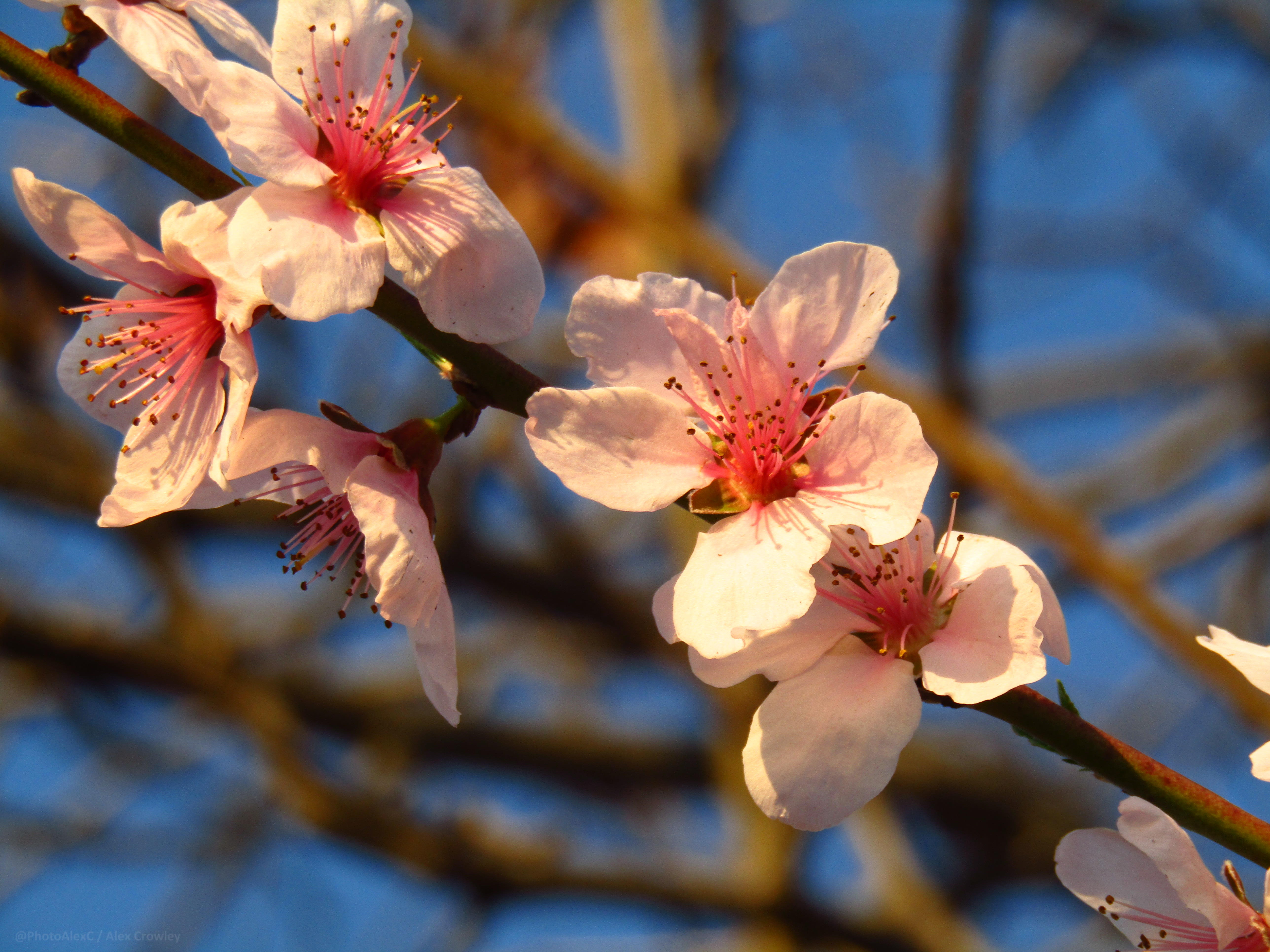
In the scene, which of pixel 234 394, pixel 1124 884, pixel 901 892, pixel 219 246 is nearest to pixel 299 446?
pixel 234 394

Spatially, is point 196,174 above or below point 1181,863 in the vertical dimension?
above

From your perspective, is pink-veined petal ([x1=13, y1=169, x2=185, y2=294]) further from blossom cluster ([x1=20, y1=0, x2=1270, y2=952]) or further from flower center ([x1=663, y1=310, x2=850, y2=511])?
flower center ([x1=663, y1=310, x2=850, y2=511])

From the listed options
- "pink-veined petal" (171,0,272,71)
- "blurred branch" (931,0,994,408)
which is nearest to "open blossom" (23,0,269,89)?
"pink-veined petal" (171,0,272,71)

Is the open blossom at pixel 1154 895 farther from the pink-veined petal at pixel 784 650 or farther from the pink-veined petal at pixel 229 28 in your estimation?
the pink-veined petal at pixel 229 28

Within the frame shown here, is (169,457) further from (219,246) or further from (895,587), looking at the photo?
(895,587)

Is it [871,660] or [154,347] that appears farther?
[154,347]

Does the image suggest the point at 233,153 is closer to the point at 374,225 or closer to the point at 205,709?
the point at 374,225
